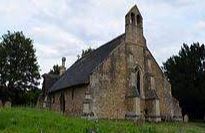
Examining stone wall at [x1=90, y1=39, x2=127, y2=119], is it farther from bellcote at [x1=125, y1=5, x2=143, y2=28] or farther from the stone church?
bellcote at [x1=125, y1=5, x2=143, y2=28]

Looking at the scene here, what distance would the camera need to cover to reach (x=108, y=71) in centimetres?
4025

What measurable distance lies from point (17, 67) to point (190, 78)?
106 feet

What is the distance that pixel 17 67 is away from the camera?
68.9 meters

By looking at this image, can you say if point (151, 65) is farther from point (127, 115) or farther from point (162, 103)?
point (127, 115)

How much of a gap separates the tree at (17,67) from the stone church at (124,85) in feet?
73.0

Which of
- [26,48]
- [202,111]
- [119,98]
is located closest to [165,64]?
[202,111]

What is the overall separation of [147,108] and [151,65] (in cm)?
578

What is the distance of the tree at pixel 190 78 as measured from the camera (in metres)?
59.4

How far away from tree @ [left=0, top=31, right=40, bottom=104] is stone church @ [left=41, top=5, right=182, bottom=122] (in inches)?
877

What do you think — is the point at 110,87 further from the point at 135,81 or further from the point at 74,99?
the point at 74,99

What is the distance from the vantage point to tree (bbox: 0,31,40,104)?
6746 cm

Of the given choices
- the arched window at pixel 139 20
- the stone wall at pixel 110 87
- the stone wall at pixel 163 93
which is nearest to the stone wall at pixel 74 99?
the stone wall at pixel 110 87

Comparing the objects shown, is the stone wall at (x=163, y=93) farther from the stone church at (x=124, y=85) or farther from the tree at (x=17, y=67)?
the tree at (x=17, y=67)

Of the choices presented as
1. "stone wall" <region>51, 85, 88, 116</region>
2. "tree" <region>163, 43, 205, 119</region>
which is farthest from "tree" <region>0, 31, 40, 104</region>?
"tree" <region>163, 43, 205, 119</region>
